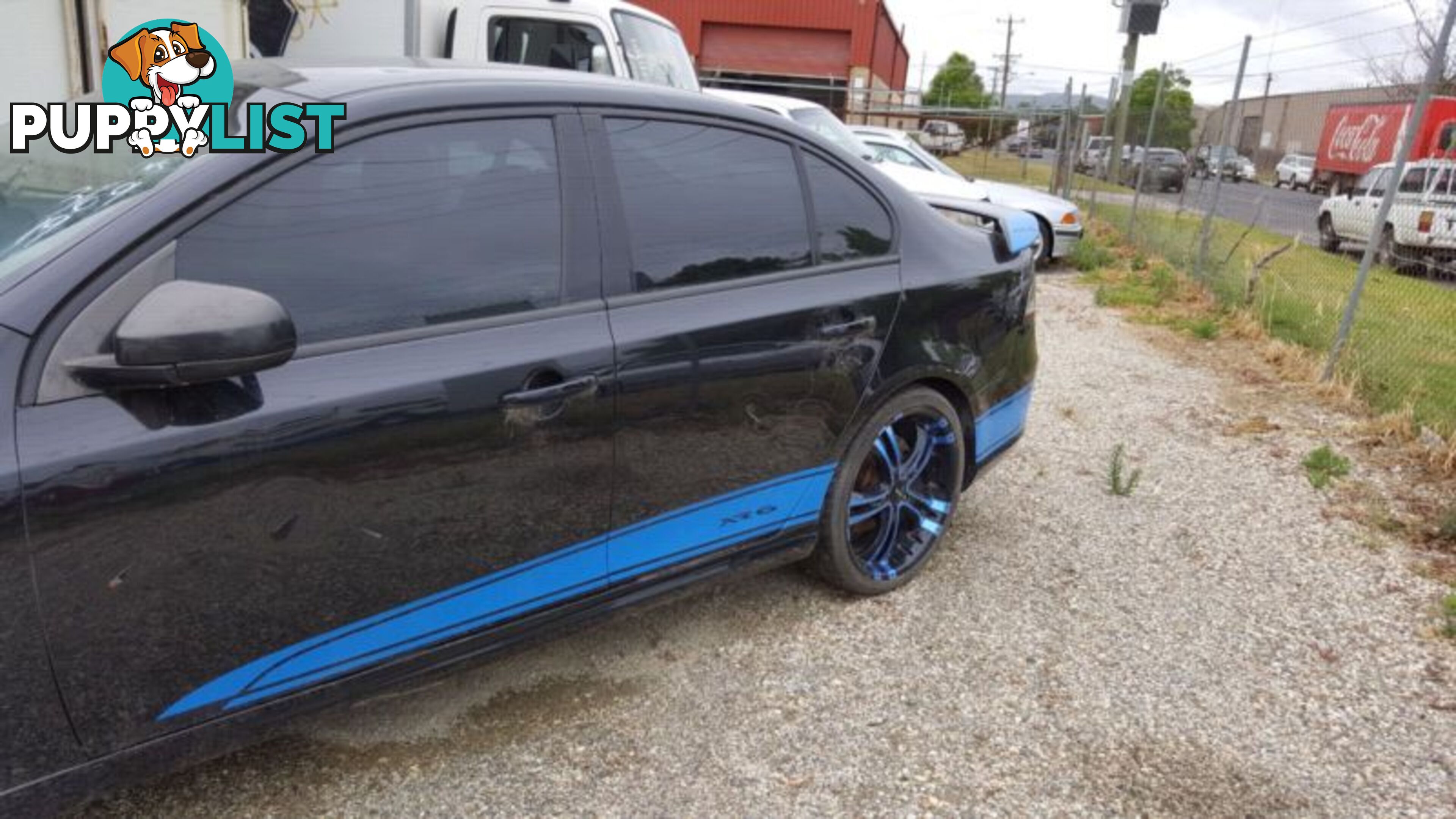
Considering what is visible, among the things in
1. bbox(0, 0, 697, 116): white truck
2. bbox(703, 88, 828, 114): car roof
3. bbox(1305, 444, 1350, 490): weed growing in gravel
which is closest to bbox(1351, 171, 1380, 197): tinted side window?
bbox(703, 88, 828, 114): car roof

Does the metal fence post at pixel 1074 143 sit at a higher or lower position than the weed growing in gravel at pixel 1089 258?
higher

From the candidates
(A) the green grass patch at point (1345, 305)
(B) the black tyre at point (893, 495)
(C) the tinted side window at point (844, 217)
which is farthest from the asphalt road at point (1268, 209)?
(C) the tinted side window at point (844, 217)

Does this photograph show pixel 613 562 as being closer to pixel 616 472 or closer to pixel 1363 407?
pixel 616 472

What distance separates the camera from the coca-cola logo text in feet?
89.6

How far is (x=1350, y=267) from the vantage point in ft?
39.5

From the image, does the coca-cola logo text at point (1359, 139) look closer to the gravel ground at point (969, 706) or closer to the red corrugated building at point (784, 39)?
the red corrugated building at point (784, 39)

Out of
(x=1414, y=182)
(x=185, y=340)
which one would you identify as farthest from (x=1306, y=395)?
(x=1414, y=182)

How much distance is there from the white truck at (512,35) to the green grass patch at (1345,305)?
4813 millimetres

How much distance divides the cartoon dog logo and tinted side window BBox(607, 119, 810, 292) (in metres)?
1.00

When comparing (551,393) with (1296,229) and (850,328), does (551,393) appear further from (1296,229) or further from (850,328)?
(1296,229)

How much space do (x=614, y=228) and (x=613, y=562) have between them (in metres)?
0.85

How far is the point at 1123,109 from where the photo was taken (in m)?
15.0

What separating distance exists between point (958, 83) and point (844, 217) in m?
76.8

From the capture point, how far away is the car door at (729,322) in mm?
2471
